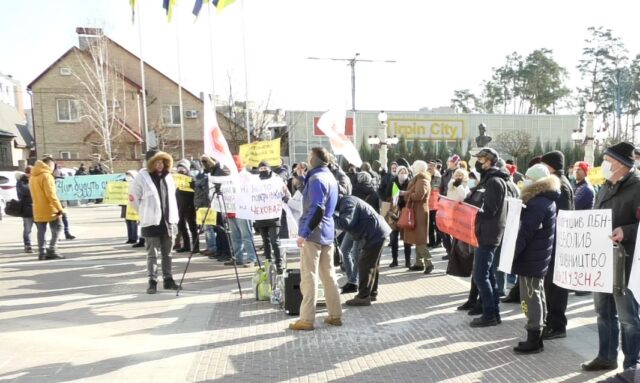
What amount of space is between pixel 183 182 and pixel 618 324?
870 centimetres

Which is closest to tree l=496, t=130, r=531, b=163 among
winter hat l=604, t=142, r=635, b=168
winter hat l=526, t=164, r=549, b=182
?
winter hat l=526, t=164, r=549, b=182

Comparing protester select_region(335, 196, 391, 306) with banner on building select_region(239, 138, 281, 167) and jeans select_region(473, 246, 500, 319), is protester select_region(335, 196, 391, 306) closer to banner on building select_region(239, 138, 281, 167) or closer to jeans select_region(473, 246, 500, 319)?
jeans select_region(473, 246, 500, 319)

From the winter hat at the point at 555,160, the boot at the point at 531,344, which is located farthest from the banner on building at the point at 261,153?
the boot at the point at 531,344

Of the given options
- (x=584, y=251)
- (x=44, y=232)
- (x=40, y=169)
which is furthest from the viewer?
(x=44, y=232)

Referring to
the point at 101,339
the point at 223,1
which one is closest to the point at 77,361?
the point at 101,339

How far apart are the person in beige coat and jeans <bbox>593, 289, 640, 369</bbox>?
14.4 ft

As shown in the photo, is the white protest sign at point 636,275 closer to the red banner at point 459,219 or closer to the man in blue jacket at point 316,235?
the red banner at point 459,219

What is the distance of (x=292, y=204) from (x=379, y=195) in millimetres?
2377

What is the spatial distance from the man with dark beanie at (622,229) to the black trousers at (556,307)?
1012 millimetres

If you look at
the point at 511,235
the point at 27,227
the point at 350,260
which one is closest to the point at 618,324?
the point at 511,235

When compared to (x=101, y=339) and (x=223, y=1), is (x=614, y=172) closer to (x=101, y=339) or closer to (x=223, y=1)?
(x=101, y=339)

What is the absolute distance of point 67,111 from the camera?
132 feet

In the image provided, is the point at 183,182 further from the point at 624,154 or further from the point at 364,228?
the point at 624,154

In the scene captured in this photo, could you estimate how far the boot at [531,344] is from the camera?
5.16 meters
